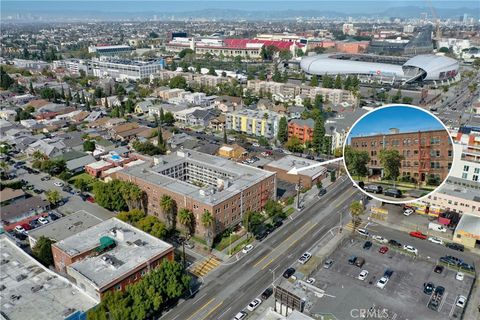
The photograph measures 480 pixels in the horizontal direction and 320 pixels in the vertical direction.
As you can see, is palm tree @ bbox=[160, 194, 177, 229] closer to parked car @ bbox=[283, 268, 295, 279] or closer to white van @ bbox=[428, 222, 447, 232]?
parked car @ bbox=[283, 268, 295, 279]

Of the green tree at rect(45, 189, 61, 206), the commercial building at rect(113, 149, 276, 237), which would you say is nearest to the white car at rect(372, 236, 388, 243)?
the commercial building at rect(113, 149, 276, 237)

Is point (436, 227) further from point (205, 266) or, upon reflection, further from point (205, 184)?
point (205, 184)

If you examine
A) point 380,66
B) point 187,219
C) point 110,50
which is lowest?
point 187,219

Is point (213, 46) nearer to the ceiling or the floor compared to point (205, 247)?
nearer to the ceiling

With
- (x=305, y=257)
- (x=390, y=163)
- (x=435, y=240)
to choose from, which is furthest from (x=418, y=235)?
(x=390, y=163)

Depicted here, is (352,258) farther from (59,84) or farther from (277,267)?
(59,84)

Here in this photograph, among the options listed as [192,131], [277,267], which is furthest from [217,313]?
[192,131]
